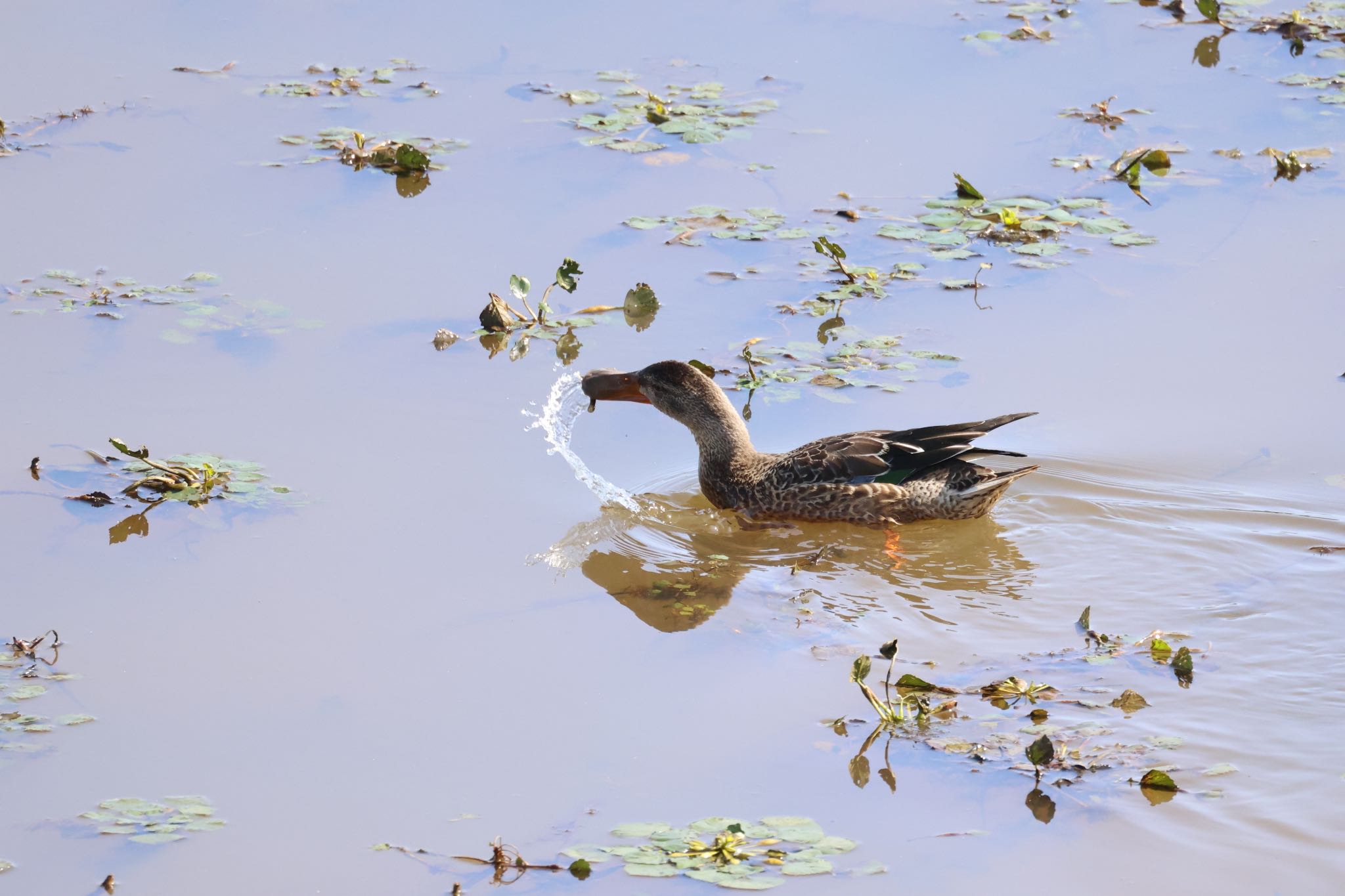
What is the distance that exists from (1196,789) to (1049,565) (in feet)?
6.44

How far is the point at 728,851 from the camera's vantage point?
15.3ft

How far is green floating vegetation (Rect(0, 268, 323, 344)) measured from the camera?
8.25 meters

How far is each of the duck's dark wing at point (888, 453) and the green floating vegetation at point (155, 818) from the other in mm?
3364

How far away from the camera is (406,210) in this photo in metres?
9.70

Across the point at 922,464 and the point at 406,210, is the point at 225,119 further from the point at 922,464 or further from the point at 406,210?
the point at 922,464

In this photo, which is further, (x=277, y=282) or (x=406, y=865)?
(x=277, y=282)

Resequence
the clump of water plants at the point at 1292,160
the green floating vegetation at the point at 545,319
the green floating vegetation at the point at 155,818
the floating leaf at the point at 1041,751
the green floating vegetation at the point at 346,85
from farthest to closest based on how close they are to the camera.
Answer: the green floating vegetation at the point at 346,85, the clump of water plants at the point at 1292,160, the green floating vegetation at the point at 545,319, the floating leaf at the point at 1041,751, the green floating vegetation at the point at 155,818

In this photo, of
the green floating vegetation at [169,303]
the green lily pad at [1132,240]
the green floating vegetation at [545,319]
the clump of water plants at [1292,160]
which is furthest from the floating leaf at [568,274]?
the clump of water plants at [1292,160]

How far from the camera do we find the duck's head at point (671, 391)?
7555mm

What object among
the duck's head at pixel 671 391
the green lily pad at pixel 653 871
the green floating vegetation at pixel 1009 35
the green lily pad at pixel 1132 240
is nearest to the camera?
the green lily pad at pixel 653 871

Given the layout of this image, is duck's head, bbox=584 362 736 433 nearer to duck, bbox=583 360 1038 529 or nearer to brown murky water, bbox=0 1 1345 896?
duck, bbox=583 360 1038 529

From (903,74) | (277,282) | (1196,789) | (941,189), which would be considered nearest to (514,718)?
(1196,789)

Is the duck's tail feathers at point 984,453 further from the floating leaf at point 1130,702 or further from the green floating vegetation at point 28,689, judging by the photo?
the green floating vegetation at point 28,689

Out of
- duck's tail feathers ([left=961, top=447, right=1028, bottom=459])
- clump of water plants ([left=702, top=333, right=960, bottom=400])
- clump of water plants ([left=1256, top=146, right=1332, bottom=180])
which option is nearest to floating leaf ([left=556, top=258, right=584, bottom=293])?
clump of water plants ([left=702, top=333, right=960, bottom=400])
